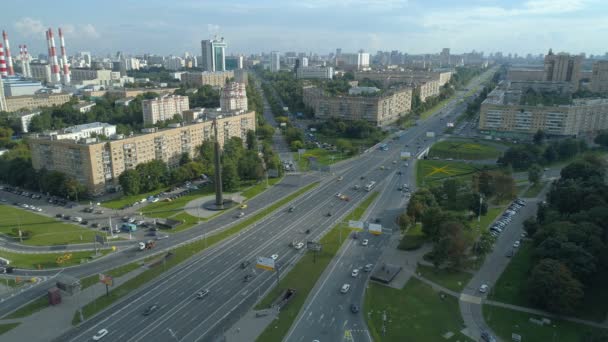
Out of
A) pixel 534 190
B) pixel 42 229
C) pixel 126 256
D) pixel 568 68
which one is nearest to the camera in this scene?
pixel 126 256

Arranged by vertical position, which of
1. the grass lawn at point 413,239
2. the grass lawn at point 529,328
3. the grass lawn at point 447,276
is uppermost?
the grass lawn at point 413,239

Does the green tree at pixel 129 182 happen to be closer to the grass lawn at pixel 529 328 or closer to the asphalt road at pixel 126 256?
the asphalt road at pixel 126 256

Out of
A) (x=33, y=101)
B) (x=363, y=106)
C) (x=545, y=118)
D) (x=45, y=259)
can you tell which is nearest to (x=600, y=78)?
(x=545, y=118)

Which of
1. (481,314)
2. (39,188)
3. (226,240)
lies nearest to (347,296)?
(481,314)

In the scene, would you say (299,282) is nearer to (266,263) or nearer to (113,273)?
(266,263)

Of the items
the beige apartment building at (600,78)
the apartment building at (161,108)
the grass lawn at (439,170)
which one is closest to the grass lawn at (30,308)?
the grass lawn at (439,170)
